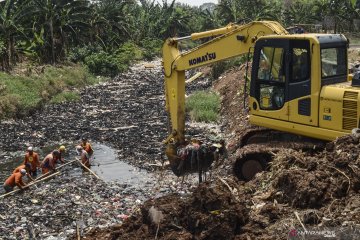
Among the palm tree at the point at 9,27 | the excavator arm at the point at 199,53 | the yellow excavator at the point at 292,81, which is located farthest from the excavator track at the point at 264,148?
the palm tree at the point at 9,27

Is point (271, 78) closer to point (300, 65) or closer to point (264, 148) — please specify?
point (300, 65)

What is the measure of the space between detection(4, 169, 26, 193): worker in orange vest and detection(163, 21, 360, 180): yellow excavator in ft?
12.6

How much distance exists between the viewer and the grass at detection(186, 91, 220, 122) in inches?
785

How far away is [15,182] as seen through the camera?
12633 millimetres

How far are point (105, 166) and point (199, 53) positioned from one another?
5.17 m

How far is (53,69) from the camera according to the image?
100 ft

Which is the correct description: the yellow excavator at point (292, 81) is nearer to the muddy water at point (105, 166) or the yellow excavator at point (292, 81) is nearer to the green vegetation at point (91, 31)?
the muddy water at point (105, 166)

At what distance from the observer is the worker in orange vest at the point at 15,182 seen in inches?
→ 496

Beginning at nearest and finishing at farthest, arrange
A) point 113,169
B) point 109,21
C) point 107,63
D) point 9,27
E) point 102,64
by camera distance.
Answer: point 113,169 < point 9,27 < point 102,64 < point 107,63 < point 109,21

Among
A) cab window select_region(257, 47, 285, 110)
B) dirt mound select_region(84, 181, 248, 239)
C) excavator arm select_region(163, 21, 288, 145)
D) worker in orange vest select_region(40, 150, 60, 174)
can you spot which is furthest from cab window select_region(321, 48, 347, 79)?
worker in orange vest select_region(40, 150, 60, 174)

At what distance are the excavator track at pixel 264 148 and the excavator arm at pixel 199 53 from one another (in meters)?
1.72

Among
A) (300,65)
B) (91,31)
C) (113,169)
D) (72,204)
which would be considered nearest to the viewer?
(300,65)

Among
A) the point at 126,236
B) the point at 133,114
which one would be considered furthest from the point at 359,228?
the point at 133,114

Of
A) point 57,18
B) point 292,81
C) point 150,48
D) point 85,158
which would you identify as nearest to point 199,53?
point 292,81
